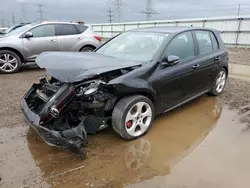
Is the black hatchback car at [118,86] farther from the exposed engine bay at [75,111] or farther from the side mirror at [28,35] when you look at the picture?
the side mirror at [28,35]

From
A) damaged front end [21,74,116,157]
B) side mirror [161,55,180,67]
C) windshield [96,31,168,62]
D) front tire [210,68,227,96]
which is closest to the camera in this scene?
damaged front end [21,74,116,157]

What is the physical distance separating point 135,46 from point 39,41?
16.2 feet

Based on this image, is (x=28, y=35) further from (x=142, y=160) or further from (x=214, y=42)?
(x=142, y=160)

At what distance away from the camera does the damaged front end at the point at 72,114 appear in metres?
2.73

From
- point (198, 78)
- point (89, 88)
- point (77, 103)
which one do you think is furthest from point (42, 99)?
point (198, 78)

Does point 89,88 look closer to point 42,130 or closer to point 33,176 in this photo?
point 42,130

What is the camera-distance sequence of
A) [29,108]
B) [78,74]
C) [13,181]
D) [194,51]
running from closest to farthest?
[13,181], [78,74], [29,108], [194,51]

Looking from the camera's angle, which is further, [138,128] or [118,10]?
[118,10]

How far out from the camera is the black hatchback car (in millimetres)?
2928

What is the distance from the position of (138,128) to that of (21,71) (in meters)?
6.11

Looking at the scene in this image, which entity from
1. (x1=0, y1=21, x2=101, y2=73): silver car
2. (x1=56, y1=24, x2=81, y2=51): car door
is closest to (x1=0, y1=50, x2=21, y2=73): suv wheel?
(x1=0, y1=21, x2=101, y2=73): silver car

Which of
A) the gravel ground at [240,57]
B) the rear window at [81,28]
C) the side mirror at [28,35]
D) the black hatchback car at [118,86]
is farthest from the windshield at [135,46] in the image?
the gravel ground at [240,57]

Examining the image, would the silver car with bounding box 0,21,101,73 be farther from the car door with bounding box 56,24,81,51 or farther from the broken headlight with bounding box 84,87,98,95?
the broken headlight with bounding box 84,87,98,95

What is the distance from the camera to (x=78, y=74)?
2.98 m
